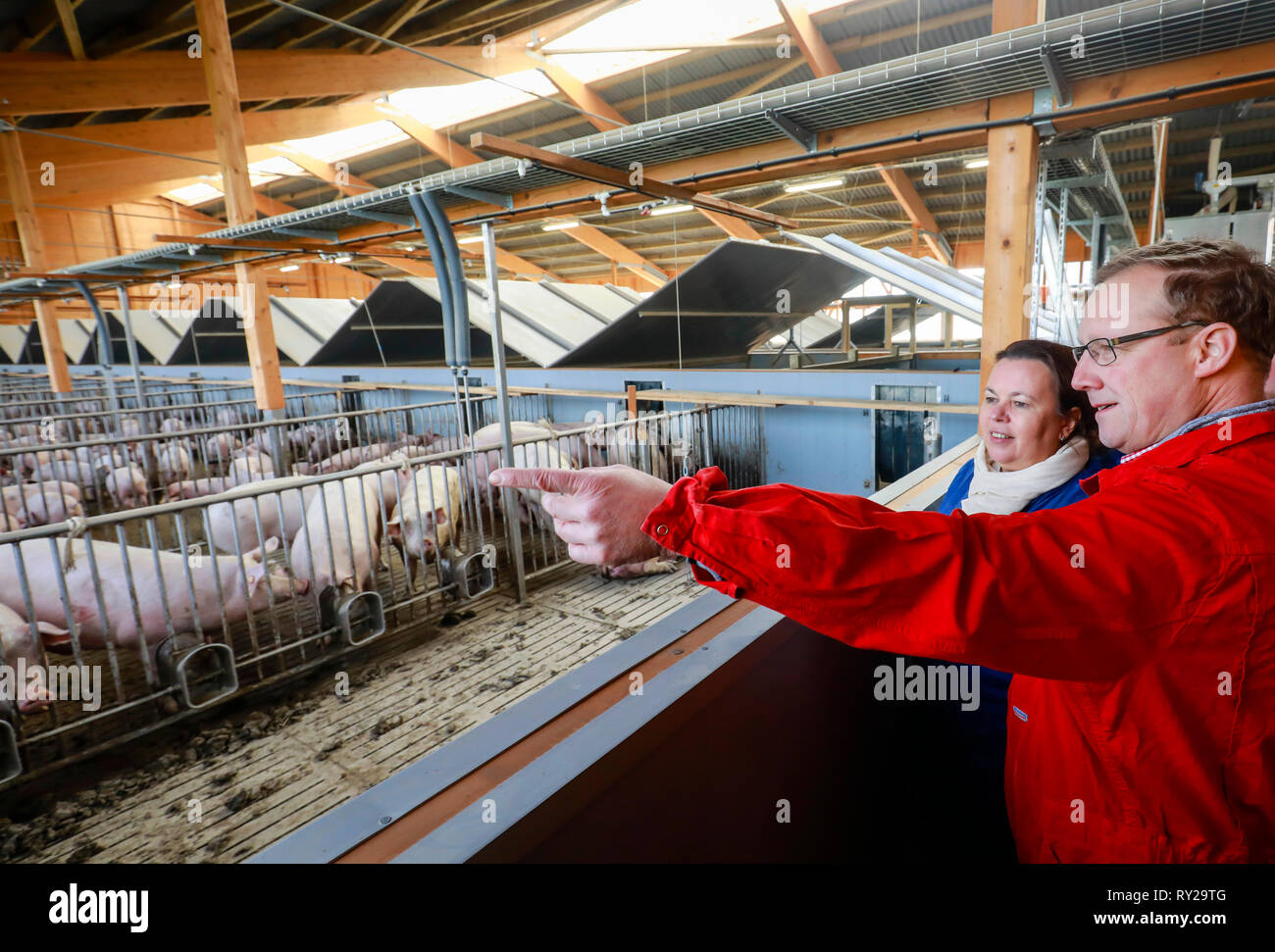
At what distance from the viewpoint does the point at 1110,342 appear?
1.19 m

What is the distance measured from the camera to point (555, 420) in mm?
10391

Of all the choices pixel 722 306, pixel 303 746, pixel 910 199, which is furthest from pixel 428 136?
pixel 303 746

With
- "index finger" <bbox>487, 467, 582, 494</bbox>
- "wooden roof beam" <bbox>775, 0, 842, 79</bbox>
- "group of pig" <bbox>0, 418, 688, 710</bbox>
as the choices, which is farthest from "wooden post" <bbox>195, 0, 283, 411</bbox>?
"index finger" <bbox>487, 467, 582, 494</bbox>

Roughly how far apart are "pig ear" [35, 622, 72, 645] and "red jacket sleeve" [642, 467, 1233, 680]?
443 centimetres

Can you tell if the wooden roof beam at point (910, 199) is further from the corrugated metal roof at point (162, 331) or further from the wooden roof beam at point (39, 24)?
the corrugated metal roof at point (162, 331)

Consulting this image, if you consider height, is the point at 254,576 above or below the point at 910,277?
below

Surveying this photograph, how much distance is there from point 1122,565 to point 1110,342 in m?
0.59

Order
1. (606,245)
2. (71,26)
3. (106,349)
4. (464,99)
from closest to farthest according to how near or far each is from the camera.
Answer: (71,26) → (106,349) → (464,99) → (606,245)

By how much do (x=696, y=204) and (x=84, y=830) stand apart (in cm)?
475

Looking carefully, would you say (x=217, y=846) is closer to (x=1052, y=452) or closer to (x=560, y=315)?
(x=1052, y=452)

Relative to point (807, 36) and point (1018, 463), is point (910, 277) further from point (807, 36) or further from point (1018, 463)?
point (807, 36)

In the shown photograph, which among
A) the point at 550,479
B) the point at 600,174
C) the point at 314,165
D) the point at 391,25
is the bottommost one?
the point at 550,479
